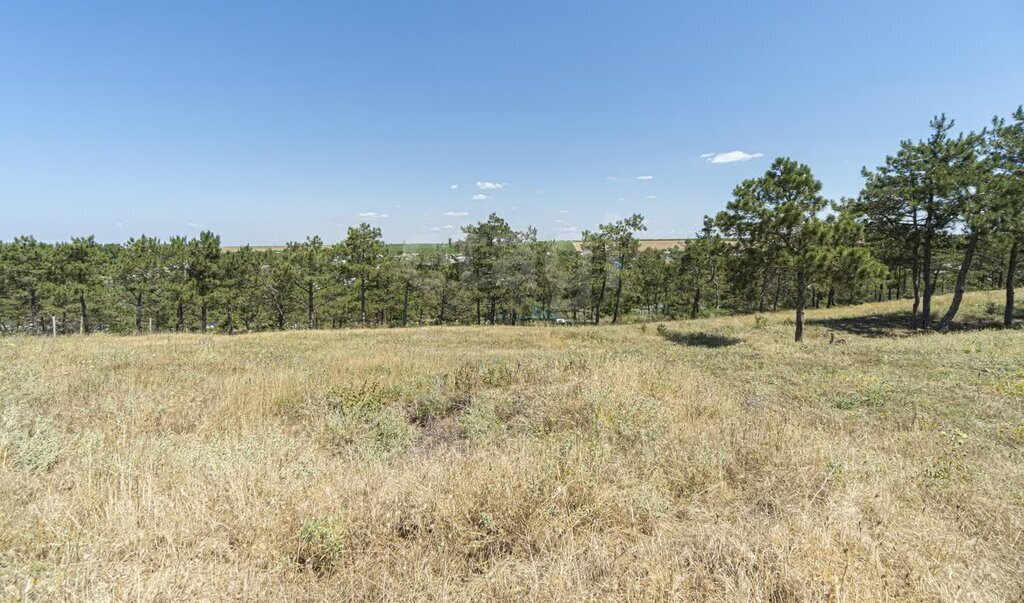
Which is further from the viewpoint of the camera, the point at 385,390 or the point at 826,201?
the point at 826,201

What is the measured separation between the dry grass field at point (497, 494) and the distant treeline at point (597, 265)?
1483 centimetres

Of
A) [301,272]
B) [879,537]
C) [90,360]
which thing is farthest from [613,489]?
[301,272]

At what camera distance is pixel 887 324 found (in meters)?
26.2

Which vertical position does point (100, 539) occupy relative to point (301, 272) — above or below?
below

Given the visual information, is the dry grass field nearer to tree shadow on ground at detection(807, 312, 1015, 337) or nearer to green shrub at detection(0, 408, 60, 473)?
green shrub at detection(0, 408, 60, 473)

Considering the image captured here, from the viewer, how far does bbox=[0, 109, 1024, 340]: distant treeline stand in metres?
20.1

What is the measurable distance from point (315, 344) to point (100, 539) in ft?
54.8

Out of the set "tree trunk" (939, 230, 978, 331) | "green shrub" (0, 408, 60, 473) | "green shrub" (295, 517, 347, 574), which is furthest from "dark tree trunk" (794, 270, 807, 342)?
"green shrub" (0, 408, 60, 473)

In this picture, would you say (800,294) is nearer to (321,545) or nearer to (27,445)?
(321,545)

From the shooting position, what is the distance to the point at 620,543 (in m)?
A: 3.28

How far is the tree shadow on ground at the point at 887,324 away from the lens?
23438mm

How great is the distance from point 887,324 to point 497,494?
1336 inches

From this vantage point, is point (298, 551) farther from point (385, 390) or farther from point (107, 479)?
point (385, 390)

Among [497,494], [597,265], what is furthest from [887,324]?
[497,494]
